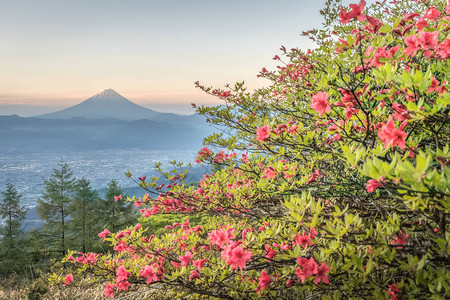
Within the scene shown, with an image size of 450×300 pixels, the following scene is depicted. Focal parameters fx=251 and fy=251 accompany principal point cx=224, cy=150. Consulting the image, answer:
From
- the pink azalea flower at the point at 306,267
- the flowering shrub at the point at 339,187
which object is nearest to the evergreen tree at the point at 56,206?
the flowering shrub at the point at 339,187

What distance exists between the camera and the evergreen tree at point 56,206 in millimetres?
17891

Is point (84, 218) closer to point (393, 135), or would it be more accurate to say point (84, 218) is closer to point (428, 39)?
point (393, 135)

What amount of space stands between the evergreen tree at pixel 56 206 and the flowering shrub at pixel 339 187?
60.6 feet

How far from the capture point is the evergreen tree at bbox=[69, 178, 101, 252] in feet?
56.9

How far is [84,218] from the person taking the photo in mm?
17656

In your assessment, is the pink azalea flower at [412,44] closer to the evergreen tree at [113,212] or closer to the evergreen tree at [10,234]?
the evergreen tree at [113,212]

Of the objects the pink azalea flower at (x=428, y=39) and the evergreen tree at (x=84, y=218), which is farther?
the evergreen tree at (x=84, y=218)

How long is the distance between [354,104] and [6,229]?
23.7 m

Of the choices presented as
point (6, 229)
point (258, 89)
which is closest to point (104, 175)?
point (6, 229)

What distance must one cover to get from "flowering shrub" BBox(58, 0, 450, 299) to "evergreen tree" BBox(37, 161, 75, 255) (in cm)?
1846

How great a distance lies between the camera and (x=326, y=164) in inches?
114

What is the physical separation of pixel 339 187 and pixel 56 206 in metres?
21.8

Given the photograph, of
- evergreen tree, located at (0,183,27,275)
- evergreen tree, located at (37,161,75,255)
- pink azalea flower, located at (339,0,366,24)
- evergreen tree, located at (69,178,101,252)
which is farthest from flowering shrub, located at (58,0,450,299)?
evergreen tree, located at (0,183,27,275)

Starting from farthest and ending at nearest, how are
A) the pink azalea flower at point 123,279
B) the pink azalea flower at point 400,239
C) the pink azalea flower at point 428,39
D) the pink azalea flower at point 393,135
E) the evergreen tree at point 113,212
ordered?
the evergreen tree at point 113,212
the pink azalea flower at point 123,279
the pink azalea flower at point 400,239
the pink azalea flower at point 428,39
the pink azalea flower at point 393,135
